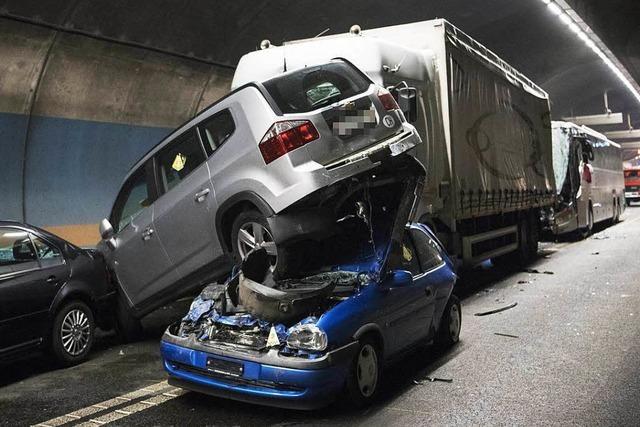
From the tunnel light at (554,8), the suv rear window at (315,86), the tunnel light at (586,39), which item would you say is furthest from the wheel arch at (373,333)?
the tunnel light at (554,8)

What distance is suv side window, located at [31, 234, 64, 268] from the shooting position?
6.81 m

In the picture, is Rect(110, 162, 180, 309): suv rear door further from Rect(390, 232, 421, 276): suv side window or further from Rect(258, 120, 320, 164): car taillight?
Rect(390, 232, 421, 276): suv side window

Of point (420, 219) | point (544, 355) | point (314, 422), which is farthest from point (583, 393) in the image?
point (420, 219)

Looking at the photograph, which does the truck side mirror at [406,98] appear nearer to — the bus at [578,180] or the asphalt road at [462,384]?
the asphalt road at [462,384]

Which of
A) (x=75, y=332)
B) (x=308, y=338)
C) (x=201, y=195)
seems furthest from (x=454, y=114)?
(x=75, y=332)

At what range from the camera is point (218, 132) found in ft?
22.3

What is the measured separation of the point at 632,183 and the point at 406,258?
1593 inches

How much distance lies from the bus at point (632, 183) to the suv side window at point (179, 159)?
39.7m

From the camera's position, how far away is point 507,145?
12750mm

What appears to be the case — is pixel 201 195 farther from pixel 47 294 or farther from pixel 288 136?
pixel 47 294

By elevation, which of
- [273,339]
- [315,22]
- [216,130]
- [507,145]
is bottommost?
[273,339]

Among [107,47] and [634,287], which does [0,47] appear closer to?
[107,47]

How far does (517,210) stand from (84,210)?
8596mm

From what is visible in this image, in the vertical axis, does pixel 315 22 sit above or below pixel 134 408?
above
